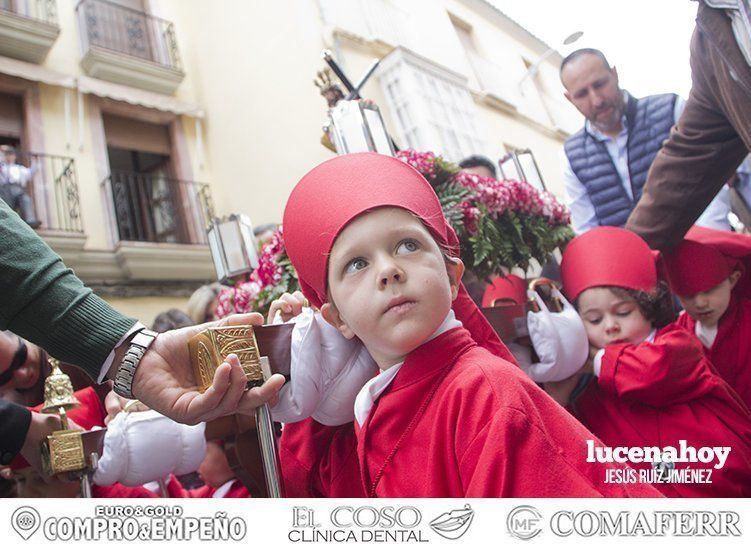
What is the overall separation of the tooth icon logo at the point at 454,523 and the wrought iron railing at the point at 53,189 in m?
→ 3.27

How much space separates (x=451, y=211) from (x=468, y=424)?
62 cm

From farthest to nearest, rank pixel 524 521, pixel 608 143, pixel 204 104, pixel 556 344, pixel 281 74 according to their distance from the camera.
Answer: pixel 204 104
pixel 281 74
pixel 608 143
pixel 556 344
pixel 524 521

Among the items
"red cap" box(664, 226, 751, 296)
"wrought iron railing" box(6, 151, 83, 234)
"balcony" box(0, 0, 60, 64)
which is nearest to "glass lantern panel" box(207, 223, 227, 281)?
"red cap" box(664, 226, 751, 296)

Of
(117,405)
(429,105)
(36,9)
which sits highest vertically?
(36,9)

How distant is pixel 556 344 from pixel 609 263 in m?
0.22

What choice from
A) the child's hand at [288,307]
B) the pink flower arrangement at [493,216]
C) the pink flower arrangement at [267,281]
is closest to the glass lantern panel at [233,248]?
the pink flower arrangement at [267,281]

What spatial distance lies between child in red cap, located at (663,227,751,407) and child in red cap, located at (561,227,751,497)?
117 millimetres

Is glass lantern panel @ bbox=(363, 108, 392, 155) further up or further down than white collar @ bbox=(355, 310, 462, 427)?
further up

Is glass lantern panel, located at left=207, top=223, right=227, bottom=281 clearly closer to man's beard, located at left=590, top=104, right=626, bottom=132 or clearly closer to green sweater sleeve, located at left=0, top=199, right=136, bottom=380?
green sweater sleeve, located at left=0, top=199, right=136, bottom=380

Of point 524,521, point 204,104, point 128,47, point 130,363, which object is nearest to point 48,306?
point 130,363

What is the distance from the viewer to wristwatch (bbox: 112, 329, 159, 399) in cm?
75

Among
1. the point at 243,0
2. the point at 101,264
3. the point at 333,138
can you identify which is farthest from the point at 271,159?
the point at 101,264

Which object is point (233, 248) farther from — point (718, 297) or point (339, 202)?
point (718, 297)

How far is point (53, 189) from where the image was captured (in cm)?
359
